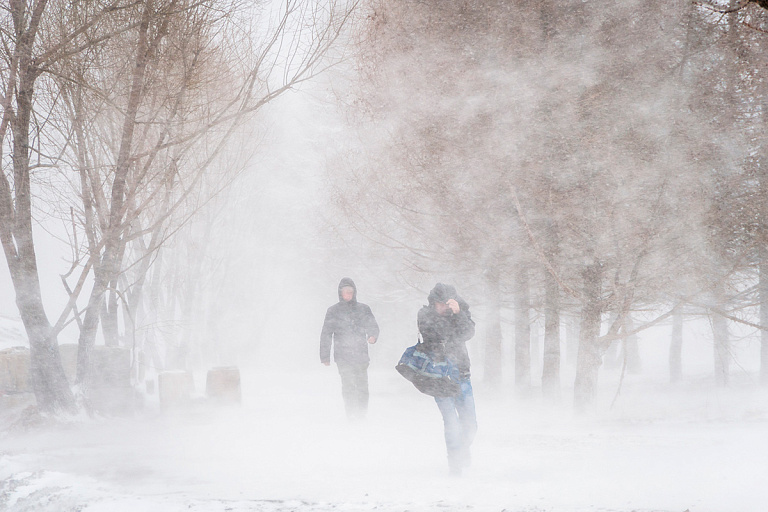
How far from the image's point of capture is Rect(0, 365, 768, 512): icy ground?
4.37 metres

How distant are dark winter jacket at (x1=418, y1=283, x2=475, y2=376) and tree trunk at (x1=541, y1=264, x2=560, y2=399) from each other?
5.02m

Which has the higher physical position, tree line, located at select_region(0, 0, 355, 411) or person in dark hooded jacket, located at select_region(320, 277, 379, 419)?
tree line, located at select_region(0, 0, 355, 411)

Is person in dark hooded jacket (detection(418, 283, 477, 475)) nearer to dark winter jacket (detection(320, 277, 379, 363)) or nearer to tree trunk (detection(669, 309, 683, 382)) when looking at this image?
dark winter jacket (detection(320, 277, 379, 363))

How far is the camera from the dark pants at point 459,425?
17.0 ft

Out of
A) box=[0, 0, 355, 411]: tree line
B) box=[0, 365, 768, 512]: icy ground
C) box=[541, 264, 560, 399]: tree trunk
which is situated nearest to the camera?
box=[0, 365, 768, 512]: icy ground

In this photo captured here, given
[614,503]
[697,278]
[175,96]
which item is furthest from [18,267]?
[697,278]

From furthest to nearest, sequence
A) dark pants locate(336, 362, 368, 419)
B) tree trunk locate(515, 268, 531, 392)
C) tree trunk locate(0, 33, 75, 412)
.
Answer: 1. tree trunk locate(515, 268, 531, 392)
2. tree trunk locate(0, 33, 75, 412)
3. dark pants locate(336, 362, 368, 419)

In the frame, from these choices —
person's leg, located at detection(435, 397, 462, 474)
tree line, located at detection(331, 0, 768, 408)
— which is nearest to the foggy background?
tree line, located at detection(331, 0, 768, 408)

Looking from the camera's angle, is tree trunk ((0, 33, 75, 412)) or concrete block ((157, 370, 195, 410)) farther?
concrete block ((157, 370, 195, 410))

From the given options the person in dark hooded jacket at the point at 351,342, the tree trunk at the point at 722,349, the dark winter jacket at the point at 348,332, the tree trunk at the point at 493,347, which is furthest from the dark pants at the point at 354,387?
the tree trunk at the point at 722,349

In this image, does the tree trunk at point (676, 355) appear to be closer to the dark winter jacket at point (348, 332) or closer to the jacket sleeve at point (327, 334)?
the dark winter jacket at point (348, 332)

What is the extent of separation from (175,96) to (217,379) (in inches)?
185

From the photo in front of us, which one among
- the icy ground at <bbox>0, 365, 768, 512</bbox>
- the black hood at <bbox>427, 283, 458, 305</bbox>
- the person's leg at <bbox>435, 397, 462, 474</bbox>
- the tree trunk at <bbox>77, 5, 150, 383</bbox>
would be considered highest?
the tree trunk at <bbox>77, 5, 150, 383</bbox>

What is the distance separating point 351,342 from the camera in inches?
322
